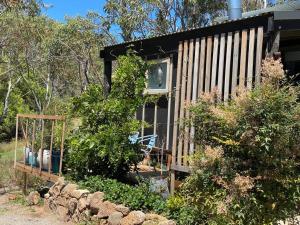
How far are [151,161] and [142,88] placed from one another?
265 cm

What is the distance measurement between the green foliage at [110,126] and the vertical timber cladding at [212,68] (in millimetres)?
1031

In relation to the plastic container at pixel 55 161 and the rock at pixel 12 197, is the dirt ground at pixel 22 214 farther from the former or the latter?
the plastic container at pixel 55 161

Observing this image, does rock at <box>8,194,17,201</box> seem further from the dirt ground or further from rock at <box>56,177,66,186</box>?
rock at <box>56,177,66,186</box>

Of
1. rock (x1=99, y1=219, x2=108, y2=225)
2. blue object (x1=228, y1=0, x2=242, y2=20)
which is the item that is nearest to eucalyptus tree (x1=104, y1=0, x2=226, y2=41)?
blue object (x1=228, y1=0, x2=242, y2=20)

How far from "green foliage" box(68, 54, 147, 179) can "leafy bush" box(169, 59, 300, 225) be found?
3.09 m

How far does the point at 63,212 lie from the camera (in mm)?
8469

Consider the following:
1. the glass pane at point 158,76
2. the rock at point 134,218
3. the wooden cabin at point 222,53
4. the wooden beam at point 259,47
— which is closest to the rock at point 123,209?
the rock at point 134,218

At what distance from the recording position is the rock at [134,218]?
6463mm

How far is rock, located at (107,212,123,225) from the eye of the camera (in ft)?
22.2

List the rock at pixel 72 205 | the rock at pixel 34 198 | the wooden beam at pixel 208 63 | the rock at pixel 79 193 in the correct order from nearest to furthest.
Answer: the wooden beam at pixel 208 63
the rock at pixel 79 193
the rock at pixel 72 205
the rock at pixel 34 198

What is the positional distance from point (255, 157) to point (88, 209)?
3.59 m

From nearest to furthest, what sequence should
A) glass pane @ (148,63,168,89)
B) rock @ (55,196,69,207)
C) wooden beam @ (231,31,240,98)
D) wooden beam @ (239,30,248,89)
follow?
1. wooden beam @ (239,30,248,89)
2. wooden beam @ (231,31,240,98)
3. rock @ (55,196,69,207)
4. glass pane @ (148,63,168,89)

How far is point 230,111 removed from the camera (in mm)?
4832

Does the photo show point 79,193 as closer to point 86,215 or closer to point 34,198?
point 86,215
